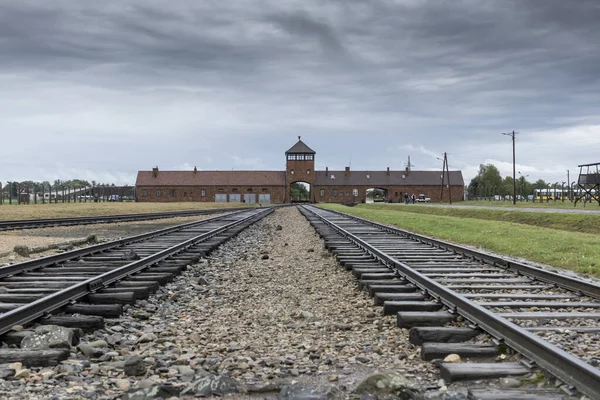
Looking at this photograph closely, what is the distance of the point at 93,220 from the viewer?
95.8ft

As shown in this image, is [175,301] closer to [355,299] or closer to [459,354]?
[355,299]

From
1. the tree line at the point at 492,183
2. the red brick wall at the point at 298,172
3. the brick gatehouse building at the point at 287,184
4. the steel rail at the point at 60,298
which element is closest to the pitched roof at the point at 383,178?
the brick gatehouse building at the point at 287,184

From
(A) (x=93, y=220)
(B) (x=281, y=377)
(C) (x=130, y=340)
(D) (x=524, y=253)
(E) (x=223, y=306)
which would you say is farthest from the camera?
(A) (x=93, y=220)

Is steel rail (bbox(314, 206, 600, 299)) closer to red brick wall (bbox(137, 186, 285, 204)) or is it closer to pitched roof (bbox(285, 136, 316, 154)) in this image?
red brick wall (bbox(137, 186, 285, 204))

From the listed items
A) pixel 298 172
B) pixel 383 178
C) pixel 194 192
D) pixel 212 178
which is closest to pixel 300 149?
pixel 298 172

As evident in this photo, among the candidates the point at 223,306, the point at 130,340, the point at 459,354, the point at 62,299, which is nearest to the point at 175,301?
the point at 223,306

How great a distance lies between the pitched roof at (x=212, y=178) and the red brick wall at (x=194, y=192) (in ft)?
2.12

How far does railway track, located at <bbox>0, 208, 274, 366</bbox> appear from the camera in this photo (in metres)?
5.20

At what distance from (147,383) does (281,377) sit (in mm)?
1011

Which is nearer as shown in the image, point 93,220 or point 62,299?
point 62,299

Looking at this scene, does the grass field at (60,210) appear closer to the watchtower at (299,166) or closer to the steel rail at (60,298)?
the steel rail at (60,298)

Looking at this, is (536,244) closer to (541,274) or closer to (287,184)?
(541,274)

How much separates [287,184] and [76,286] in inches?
3937

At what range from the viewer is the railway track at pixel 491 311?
3.90m
